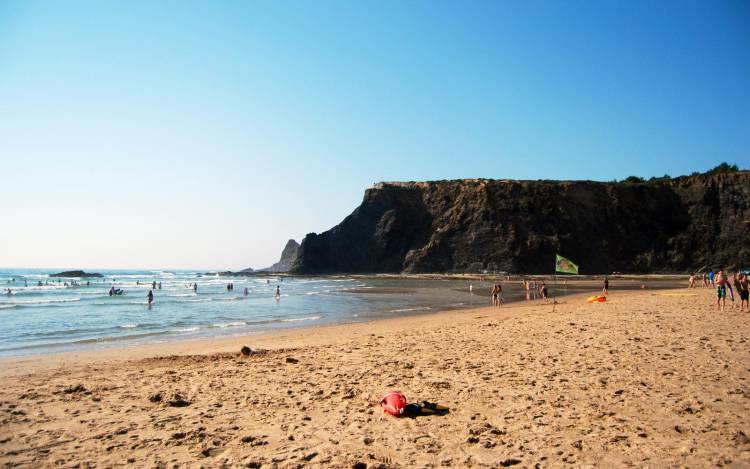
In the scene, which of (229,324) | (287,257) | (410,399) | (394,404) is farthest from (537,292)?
(287,257)

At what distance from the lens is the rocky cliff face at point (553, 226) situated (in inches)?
2884

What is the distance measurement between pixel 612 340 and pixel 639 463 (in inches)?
277

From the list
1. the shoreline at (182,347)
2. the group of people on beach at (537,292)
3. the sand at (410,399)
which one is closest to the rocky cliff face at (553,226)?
the group of people on beach at (537,292)

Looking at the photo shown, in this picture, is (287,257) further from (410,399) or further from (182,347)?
(410,399)

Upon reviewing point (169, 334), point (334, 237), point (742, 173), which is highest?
point (742, 173)

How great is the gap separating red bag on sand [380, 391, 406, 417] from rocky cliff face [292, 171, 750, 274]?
7235 cm

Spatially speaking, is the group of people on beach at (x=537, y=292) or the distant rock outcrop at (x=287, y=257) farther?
the distant rock outcrop at (x=287, y=257)

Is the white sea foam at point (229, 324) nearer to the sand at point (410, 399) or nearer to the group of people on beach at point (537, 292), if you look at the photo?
the sand at point (410, 399)

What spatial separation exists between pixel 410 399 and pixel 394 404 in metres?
0.67

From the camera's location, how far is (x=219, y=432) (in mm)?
5973

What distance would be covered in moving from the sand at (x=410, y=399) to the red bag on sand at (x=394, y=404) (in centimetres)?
17

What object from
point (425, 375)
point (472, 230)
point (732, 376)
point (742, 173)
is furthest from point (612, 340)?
point (742, 173)

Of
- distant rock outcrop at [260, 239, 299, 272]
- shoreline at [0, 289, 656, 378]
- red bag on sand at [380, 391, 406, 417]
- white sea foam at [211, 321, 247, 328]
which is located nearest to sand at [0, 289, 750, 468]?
red bag on sand at [380, 391, 406, 417]

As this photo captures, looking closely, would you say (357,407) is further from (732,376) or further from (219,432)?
(732,376)
